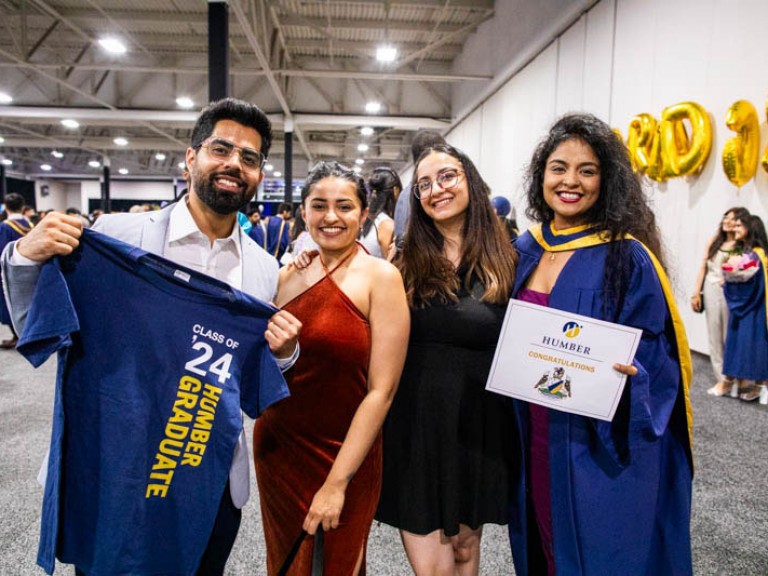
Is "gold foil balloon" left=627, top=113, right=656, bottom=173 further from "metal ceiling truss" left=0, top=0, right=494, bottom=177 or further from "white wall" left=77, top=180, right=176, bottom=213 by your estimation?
"white wall" left=77, top=180, right=176, bottom=213

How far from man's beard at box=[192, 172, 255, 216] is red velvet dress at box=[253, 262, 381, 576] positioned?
1.06 feet

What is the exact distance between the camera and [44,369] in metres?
5.25

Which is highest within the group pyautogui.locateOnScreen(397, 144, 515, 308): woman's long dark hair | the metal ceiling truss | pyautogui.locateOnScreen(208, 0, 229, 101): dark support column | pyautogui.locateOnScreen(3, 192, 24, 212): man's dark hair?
the metal ceiling truss

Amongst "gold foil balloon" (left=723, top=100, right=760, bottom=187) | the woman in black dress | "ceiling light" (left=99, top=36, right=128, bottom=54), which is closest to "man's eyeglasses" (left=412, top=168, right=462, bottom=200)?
the woman in black dress

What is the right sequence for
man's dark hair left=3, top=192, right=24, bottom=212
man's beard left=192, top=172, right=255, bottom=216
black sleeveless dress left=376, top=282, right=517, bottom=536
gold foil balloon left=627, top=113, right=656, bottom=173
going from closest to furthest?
1. man's beard left=192, top=172, right=255, bottom=216
2. black sleeveless dress left=376, top=282, right=517, bottom=536
3. gold foil balloon left=627, top=113, right=656, bottom=173
4. man's dark hair left=3, top=192, right=24, bottom=212

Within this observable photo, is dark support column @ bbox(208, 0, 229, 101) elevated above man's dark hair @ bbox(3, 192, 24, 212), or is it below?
above

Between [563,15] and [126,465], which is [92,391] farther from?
[563,15]

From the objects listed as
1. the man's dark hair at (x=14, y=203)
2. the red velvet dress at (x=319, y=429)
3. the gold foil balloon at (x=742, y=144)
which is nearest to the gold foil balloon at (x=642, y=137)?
the gold foil balloon at (x=742, y=144)

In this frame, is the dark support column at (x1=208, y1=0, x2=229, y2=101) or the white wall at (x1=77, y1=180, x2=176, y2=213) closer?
the dark support column at (x1=208, y1=0, x2=229, y2=101)

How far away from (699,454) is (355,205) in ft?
10.5

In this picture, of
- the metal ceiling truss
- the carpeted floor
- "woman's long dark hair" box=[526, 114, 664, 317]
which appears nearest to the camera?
"woman's long dark hair" box=[526, 114, 664, 317]

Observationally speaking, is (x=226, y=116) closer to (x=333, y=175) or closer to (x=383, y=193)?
(x=333, y=175)

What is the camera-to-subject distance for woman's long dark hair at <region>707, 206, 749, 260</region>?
443 cm

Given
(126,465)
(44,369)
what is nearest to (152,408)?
(126,465)
